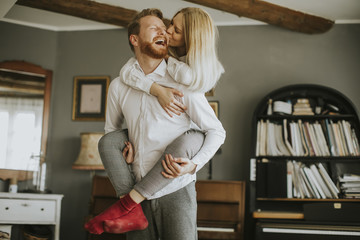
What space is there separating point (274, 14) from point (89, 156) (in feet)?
7.77

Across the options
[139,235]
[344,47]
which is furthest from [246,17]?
[139,235]

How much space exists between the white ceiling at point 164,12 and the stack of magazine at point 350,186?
1678mm

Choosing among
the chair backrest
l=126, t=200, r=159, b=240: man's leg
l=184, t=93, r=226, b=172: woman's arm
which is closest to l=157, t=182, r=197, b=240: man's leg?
l=126, t=200, r=159, b=240: man's leg

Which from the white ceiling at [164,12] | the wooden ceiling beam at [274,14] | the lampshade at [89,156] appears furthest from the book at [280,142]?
the lampshade at [89,156]

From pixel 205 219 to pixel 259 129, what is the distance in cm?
102

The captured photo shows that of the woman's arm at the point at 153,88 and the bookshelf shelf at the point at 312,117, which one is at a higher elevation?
the bookshelf shelf at the point at 312,117

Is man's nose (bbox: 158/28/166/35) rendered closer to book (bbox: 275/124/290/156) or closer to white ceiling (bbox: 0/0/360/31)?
white ceiling (bbox: 0/0/360/31)

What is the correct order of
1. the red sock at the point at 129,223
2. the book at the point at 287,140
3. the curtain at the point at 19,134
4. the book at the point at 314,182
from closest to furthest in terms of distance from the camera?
1. the red sock at the point at 129,223
2. the book at the point at 314,182
3. the book at the point at 287,140
4. the curtain at the point at 19,134

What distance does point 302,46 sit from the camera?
14.2 feet

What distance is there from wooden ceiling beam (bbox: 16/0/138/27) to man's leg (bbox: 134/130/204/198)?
114 inches

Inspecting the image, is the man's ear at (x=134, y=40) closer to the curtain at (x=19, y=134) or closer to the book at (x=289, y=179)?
the book at (x=289, y=179)

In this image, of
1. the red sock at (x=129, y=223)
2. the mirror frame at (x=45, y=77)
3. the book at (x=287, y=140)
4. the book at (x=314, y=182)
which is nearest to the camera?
the red sock at (x=129, y=223)

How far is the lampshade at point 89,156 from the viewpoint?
13.1 feet

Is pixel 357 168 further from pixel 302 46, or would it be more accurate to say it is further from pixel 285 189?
pixel 302 46
